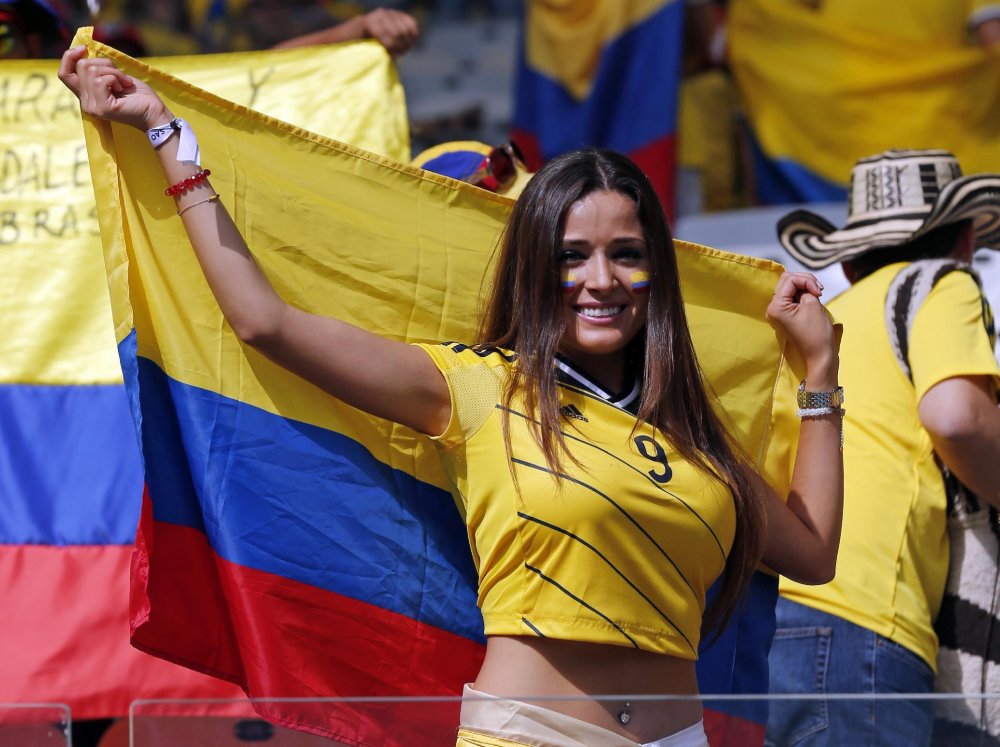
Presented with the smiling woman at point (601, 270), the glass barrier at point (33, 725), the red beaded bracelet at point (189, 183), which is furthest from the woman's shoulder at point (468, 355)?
the glass barrier at point (33, 725)

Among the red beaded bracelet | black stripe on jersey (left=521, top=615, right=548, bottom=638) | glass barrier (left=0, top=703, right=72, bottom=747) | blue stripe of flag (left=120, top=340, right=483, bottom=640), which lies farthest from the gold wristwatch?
glass barrier (left=0, top=703, right=72, bottom=747)

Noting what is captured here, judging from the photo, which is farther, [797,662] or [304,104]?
[304,104]

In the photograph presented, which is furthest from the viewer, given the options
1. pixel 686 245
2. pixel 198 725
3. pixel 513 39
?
pixel 513 39

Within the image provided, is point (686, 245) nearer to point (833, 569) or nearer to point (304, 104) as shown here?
point (833, 569)

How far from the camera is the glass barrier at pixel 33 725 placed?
1970mm

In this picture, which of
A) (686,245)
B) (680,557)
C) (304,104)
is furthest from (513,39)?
(680,557)

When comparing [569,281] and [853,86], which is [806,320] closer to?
[569,281]

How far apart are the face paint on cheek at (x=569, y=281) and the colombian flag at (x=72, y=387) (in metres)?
1.25

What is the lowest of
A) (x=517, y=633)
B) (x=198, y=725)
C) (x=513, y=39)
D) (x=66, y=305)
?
(x=198, y=725)

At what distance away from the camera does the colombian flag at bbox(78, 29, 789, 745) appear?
99.6 inches

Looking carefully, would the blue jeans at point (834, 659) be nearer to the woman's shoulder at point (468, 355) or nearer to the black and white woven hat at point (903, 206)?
the black and white woven hat at point (903, 206)

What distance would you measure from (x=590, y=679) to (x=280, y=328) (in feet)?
2.43

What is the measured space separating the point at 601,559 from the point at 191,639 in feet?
2.62

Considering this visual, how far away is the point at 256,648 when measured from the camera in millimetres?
2547
